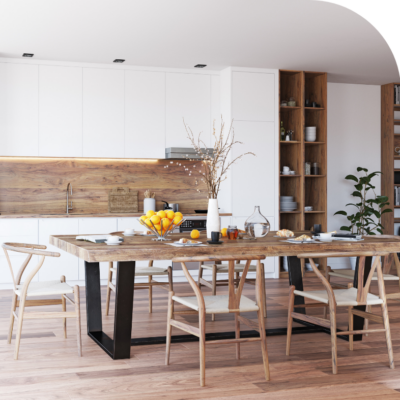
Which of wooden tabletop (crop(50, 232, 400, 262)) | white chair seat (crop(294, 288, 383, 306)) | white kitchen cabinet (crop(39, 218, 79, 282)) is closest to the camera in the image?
wooden tabletop (crop(50, 232, 400, 262))

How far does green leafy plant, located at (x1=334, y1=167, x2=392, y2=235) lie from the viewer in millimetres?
7691

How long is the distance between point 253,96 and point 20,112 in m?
2.91

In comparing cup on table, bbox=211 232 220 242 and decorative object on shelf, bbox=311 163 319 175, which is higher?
decorative object on shelf, bbox=311 163 319 175

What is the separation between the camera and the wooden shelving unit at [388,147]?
8.04m

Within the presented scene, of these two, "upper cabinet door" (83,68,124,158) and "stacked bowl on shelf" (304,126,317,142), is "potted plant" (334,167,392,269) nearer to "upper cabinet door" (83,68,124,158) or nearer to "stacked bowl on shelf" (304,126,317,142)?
"stacked bowl on shelf" (304,126,317,142)

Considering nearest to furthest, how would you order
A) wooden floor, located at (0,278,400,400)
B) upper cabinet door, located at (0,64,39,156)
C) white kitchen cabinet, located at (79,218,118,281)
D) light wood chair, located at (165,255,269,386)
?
wooden floor, located at (0,278,400,400), light wood chair, located at (165,255,269,386), white kitchen cabinet, located at (79,218,118,281), upper cabinet door, located at (0,64,39,156)

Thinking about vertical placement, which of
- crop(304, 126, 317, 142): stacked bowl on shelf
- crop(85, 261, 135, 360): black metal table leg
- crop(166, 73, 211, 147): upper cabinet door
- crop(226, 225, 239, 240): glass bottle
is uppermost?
crop(166, 73, 211, 147): upper cabinet door

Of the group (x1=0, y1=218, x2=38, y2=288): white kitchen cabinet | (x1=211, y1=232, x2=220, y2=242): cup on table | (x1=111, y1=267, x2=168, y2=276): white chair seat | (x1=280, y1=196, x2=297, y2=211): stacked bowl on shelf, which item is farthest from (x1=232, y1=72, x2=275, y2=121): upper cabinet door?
(x1=211, y1=232, x2=220, y2=242): cup on table

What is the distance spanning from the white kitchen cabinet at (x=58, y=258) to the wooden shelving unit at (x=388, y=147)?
4.59 m

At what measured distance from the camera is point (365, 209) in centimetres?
773

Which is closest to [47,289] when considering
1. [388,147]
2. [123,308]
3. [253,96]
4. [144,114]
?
[123,308]

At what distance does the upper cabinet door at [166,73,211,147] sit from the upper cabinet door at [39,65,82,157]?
114cm

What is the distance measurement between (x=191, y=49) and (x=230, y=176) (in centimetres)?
169

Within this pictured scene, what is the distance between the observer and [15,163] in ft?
22.4
